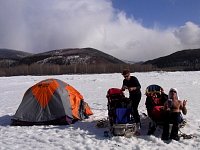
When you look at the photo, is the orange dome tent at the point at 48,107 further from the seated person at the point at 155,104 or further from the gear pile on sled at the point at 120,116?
the seated person at the point at 155,104

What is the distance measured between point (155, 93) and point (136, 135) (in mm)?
1819

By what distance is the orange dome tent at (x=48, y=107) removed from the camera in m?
11.3

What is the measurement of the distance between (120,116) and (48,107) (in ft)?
10.2

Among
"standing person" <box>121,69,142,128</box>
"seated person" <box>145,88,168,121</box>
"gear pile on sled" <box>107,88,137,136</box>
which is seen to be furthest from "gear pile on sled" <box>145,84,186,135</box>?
"gear pile on sled" <box>107,88,137,136</box>

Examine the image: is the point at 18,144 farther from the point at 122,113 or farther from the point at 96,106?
the point at 96,106

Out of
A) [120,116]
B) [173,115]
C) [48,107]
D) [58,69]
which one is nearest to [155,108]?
[173,115]

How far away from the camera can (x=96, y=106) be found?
15500mm

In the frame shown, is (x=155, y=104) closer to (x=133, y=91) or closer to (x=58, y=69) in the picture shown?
(x=133, y=91)

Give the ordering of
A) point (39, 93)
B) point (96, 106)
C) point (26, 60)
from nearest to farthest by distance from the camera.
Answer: point (39, 93)
point (96, 106)
point (26, 60)

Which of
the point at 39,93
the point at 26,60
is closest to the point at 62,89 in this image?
the point at 39,93

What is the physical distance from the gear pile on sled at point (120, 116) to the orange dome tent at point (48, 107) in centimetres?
175

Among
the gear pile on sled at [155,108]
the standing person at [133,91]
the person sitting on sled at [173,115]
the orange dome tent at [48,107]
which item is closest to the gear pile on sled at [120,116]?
the standing person at [133,91]

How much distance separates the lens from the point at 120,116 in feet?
30.9

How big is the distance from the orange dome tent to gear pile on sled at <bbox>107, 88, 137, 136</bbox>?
1.75 m
